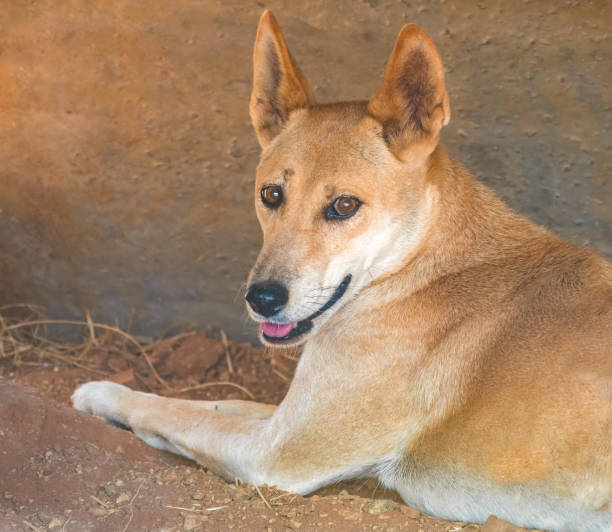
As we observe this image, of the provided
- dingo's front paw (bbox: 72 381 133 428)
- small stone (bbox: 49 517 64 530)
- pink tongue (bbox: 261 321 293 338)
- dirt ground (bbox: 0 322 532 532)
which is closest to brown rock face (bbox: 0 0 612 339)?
dingo's front paw (bbox: 72 381 133 428)

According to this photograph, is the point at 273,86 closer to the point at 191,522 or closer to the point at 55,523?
the point at 191,522

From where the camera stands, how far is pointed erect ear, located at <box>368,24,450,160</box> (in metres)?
3.40

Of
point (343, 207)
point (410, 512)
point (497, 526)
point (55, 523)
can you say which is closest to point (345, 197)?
point (343, 207)

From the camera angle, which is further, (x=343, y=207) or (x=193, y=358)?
(x=193, y=358)

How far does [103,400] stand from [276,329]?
1398 mm

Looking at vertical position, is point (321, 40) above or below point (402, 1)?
below

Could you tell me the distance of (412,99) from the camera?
3.63 m

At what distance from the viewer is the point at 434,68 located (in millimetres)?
3455

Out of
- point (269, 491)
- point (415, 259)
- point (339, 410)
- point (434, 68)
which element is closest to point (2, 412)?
point (269, 491)

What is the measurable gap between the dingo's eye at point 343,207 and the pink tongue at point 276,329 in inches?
21.6

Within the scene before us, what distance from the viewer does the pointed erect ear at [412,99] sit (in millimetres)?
3402

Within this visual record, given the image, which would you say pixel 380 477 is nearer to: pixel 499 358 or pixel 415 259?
pixel 499 358

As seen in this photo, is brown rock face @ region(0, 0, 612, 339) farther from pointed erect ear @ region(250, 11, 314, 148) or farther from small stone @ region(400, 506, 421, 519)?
small stone @ region(400, 506, 421, 519)

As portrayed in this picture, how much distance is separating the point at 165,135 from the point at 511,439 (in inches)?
135
